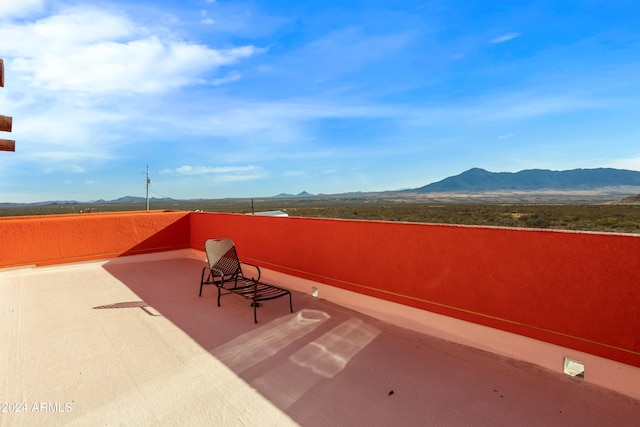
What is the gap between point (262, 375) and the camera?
247 centimetres

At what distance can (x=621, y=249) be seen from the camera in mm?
2193

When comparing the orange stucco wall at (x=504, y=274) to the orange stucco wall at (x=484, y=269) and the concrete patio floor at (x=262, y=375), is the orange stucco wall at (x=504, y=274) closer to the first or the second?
the orange stucco wall at (x=484, y=269)

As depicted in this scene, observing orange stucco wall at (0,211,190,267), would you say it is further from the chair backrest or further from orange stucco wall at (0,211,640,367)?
the chair backrest

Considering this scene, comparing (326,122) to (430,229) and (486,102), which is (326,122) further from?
(430,229)

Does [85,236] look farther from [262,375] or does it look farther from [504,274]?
[504,274]

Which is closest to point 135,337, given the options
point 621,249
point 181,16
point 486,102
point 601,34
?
point 621,249

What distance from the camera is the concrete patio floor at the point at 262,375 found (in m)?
2.00

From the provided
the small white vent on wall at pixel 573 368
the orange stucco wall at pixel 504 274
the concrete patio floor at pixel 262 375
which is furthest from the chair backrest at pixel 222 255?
the small white vent on wall at pixel 573 368

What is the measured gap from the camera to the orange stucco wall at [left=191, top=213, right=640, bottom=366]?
2.21m

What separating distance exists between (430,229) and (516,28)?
12835mm

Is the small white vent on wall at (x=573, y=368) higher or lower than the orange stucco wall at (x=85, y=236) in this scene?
lower

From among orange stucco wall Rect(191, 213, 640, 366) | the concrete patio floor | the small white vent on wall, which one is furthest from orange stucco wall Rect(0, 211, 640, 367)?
the concrete patio floor

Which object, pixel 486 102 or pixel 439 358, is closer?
pixel 439 358

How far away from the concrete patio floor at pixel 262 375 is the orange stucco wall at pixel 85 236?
2297 mm
